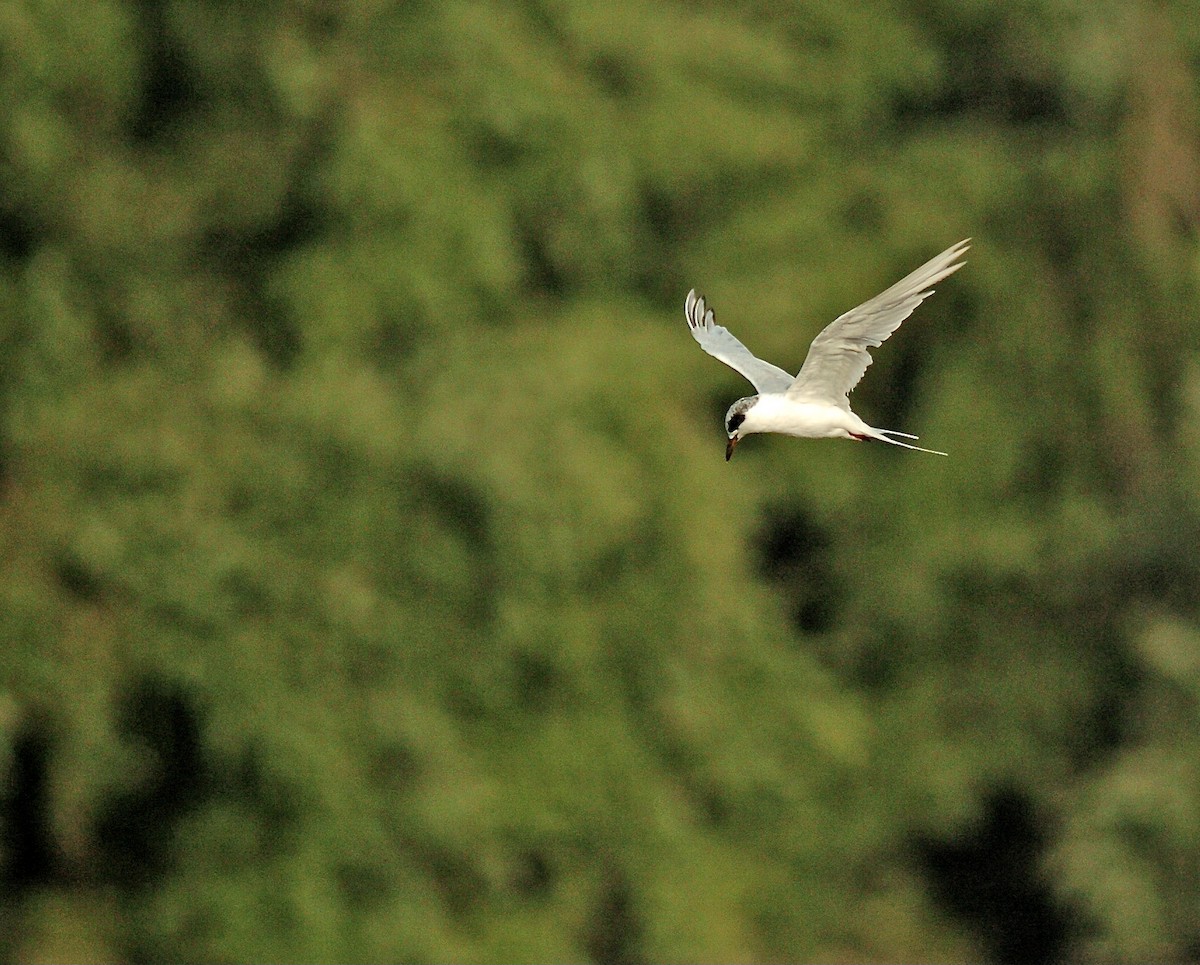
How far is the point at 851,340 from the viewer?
4.39 meters

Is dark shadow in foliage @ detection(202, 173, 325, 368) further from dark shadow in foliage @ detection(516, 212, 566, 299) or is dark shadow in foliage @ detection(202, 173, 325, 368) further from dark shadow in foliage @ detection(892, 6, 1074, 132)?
dark shadow in foliage @ detection(892, 6, 1074, 132)

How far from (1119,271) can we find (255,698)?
7.39 metres

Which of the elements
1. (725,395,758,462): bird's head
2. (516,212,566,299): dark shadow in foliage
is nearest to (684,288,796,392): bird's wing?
(725,395,758,462): bird's head

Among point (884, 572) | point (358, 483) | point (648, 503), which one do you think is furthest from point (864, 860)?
point (358, 483)

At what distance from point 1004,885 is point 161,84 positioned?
859 cm

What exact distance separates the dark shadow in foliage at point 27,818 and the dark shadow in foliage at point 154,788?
380 mm

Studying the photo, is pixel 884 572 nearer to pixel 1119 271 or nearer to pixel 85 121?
pixel 1119 271

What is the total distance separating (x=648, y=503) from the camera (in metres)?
12.7

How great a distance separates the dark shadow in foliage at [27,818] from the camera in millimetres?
11352

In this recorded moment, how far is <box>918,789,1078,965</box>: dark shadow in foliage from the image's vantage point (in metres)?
15.1

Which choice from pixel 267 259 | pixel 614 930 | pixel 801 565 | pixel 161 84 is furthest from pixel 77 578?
pixel 801 565

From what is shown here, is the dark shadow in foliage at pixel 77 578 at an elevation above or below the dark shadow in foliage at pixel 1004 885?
below

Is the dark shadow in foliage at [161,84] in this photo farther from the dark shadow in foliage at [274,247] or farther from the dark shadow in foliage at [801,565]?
the dark shadow in foliage at [801,565]

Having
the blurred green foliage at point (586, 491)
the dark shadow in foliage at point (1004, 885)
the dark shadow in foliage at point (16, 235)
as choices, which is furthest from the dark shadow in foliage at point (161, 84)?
the dark shadow in foliage at point (1004, 885)
